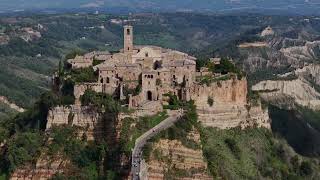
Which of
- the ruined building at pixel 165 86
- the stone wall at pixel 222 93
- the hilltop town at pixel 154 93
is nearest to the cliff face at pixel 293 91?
the stone wall at pixel 222 93

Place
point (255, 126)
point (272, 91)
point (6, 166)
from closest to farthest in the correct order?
point (6, 166) < point (255, 126) < point (272, 91)

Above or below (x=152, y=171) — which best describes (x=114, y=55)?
above

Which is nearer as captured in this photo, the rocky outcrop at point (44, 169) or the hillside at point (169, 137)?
the hillside at point (169, 137)

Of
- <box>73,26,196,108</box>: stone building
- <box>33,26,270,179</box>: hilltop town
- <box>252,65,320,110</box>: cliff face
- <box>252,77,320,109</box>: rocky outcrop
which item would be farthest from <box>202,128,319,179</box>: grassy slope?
<box>252,77,320,109</box>: rocky outcrop

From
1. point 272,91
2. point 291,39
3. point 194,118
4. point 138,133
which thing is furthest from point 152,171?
point 291,39

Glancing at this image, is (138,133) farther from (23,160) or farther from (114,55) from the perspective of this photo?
(114,55)

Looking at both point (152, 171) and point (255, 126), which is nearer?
point (152, 171)

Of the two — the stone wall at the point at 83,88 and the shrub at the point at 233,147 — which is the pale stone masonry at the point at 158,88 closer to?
the stone wall at the point at 83,88

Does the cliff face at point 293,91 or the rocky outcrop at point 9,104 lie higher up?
the cliff face at point 293,91
